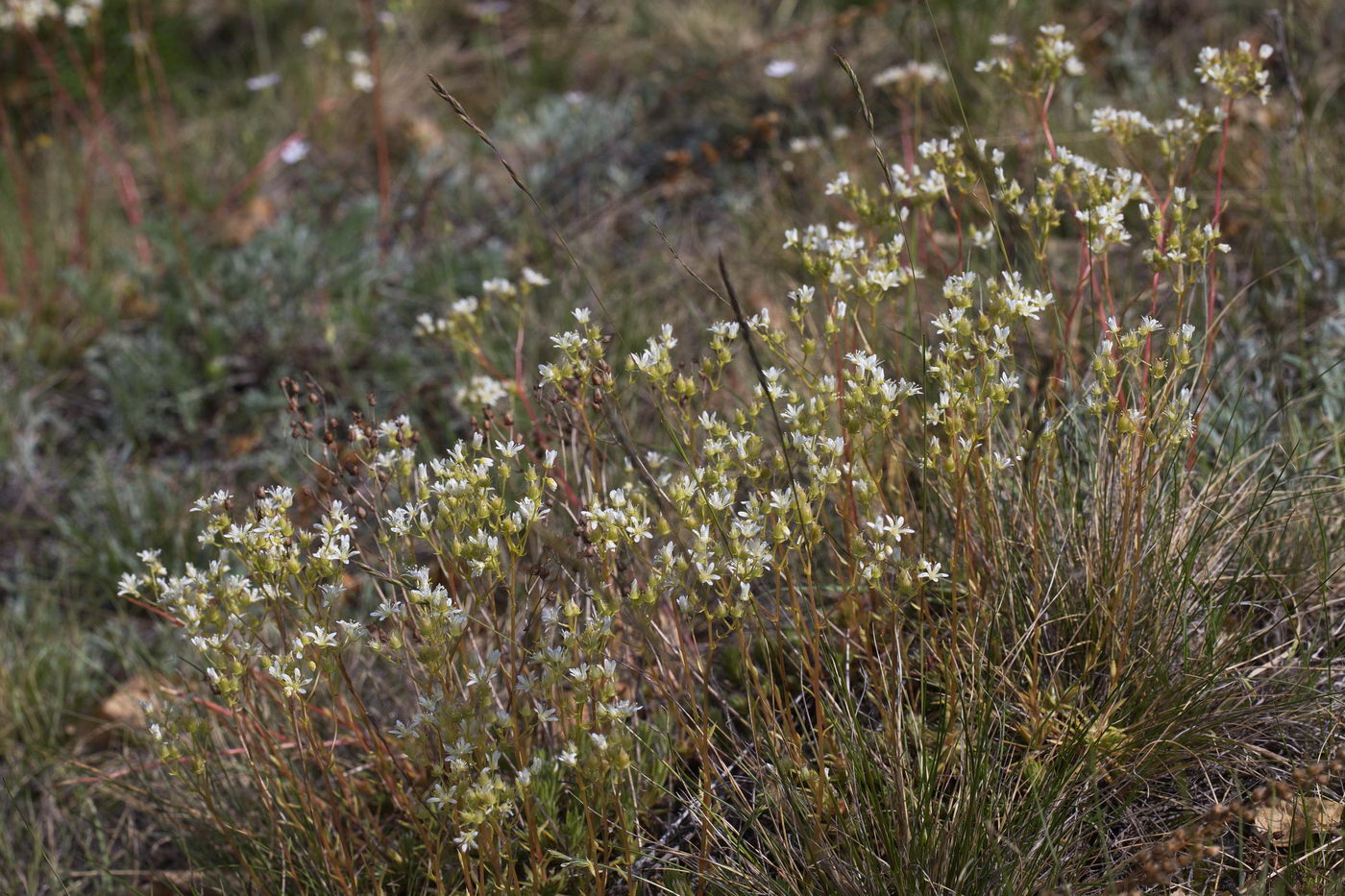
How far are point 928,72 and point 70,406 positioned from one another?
3.13 metres

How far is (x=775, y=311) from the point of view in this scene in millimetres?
3523

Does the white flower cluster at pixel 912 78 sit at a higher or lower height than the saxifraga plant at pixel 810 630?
higher

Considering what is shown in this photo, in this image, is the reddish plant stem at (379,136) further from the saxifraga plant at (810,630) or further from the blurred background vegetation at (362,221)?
the saxifraga plant at (810,630)

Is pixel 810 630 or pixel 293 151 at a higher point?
pixel 293 151

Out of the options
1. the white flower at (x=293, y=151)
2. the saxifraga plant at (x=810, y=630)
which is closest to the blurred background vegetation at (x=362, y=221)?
the white flower at (x=293, y=151)

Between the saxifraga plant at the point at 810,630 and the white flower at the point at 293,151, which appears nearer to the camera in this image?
the saxifraga plant at the point at 810,630

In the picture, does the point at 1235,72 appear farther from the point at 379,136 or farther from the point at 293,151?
the point at 293,151

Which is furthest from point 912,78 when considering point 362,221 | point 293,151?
point 293,151

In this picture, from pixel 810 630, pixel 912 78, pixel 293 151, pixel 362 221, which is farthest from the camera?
pixel 293 151

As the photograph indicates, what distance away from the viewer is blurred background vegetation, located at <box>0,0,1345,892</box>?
2.82 metres

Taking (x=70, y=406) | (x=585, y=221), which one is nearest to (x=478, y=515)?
(x=585, y=221)

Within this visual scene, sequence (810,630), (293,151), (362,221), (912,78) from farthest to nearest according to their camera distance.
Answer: (293,151) → (362,221) → (912,78) → (810,630)

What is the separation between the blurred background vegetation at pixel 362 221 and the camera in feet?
9.25

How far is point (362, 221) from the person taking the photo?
4.06m
